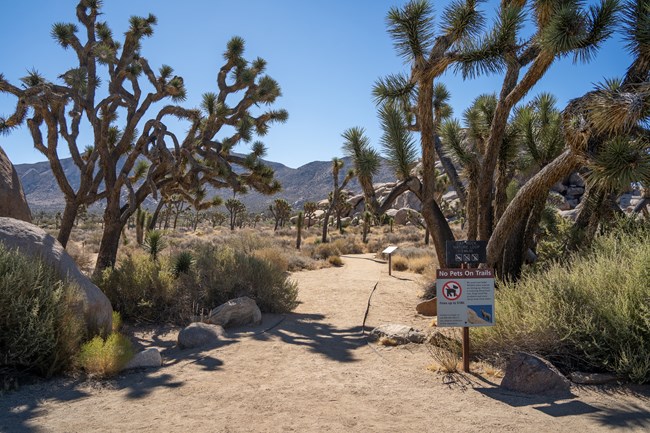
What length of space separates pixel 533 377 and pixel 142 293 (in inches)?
278

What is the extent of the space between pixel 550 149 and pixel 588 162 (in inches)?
127

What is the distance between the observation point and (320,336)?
25.5 feet

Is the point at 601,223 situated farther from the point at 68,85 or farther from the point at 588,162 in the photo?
the point at 68,85

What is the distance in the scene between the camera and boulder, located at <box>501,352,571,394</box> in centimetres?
463

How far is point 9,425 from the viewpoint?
381 cm

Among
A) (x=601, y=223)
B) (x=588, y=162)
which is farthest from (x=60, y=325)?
(x=601, y=223)

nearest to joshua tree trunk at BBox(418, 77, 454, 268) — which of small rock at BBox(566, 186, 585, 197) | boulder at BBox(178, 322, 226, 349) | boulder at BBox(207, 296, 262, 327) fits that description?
boulder at BBox(207, 296, 262, 327)

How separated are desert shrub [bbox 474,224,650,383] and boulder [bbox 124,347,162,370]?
4306 mm

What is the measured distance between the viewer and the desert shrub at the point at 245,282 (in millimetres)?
9430

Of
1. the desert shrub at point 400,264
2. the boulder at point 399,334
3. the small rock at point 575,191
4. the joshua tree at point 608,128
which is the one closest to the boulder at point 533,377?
the boulder at point 399,334

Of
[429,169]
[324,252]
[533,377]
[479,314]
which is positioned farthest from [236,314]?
[324,252]

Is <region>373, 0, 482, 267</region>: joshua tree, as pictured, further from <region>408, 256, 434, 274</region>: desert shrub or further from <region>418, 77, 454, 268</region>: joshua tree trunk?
<region>408, 256, 434, 274</region>: desert shrub

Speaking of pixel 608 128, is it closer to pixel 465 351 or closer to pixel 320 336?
pixel 465 351

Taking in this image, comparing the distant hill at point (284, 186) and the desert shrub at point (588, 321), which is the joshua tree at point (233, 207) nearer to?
the desert shrub at point (588, 321)
